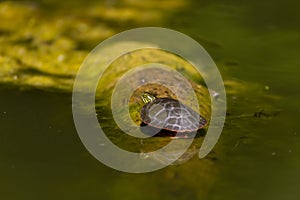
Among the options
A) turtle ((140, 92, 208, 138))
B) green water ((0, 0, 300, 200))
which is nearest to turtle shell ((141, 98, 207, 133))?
turtle ((140, 92, 208, 138))

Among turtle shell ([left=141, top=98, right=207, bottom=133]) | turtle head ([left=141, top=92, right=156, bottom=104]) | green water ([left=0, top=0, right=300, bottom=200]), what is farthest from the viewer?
turtle head ([left=141, top=92, right=156, bottom=104])

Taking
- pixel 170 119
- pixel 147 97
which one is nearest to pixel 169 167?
pixel 170 119

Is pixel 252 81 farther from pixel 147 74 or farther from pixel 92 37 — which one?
pixel 92 37

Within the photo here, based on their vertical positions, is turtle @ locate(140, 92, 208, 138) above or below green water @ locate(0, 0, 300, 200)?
above

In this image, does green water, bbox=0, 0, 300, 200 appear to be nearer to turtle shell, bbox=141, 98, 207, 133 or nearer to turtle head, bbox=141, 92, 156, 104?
turtle shell, bbox=141, 98, 207, 133

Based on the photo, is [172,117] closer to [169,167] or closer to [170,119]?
[170,119]

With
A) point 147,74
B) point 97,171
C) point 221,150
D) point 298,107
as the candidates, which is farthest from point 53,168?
point 298,107
